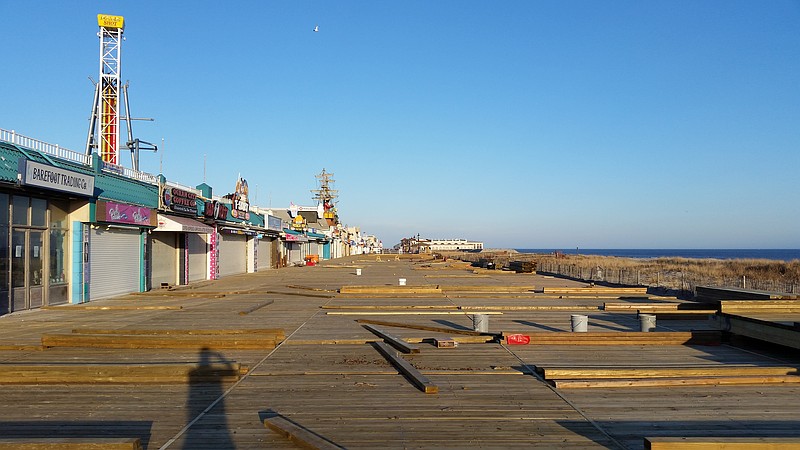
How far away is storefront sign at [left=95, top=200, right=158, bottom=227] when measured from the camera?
21578 millimetres

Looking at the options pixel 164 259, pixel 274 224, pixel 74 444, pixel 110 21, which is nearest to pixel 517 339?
pixel 74 444

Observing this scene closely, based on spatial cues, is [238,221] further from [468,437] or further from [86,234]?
[468,437]

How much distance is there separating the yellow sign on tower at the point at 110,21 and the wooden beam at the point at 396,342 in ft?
113

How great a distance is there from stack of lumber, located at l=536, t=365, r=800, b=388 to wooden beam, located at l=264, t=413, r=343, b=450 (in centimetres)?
422

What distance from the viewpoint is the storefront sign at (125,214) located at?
70.8 feet

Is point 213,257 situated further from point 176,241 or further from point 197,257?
point 176,241

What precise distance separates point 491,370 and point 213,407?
4.70m

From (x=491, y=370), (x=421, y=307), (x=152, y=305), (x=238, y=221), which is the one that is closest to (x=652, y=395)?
(x=491, y=370)

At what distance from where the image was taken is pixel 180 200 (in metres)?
30.0

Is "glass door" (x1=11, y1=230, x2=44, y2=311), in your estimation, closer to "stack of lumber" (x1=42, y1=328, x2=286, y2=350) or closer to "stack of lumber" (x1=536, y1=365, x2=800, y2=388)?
"stack of lumber" (x1=42, y1=328, x2=286, y2=350)

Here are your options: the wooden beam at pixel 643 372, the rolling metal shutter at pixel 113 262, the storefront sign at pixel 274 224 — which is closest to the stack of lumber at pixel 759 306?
the wooden beam at pixel 643 372

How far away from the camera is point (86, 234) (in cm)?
2127

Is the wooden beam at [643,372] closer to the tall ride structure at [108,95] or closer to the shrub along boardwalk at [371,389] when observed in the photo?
the shrub along boardwalk at [371,389]

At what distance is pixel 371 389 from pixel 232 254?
1405 inches
